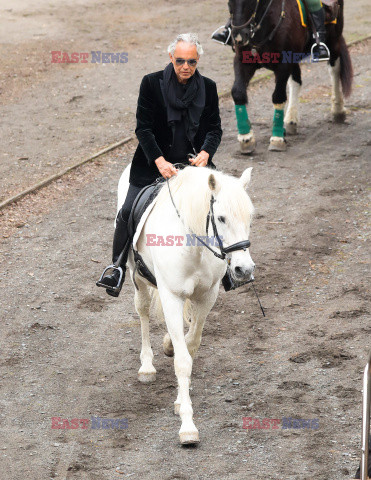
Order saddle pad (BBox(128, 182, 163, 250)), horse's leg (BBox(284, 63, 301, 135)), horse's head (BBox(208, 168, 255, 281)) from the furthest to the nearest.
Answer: horse's leg (BBox(284, 63, 301, 135))
saddle pad (BBox(128, 182, 163, 250))
horse's head (BBox(208, 168, 255, 281))

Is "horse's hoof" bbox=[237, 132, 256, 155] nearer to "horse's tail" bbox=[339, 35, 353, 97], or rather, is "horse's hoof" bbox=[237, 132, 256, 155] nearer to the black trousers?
"horse's tail" bbox=[339, 35, 353, 97]

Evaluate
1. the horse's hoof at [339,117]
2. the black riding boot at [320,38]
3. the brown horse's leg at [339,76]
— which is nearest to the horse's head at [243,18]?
the black riding boot at [320,38]

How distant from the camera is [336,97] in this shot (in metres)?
13.2

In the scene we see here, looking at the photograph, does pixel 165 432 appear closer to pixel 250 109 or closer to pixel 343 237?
pixel 343 237

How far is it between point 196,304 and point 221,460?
1258 millimetres

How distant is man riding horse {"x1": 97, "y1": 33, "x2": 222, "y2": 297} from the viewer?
248 inches

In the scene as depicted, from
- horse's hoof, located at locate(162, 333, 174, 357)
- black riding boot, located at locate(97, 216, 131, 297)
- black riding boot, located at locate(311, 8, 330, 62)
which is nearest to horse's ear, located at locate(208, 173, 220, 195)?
black riding boot, located at locate(97, 216, 131, 297)

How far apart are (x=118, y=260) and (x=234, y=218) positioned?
1757 millimetres

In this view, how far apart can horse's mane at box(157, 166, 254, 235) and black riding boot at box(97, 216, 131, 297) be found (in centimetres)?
83

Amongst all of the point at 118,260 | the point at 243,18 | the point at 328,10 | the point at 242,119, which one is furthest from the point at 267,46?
the point at 118,260

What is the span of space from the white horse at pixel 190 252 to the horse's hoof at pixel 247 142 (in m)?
5.67

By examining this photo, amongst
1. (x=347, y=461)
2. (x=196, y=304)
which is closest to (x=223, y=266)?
(x=196, y=304)

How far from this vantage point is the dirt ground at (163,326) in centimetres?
592

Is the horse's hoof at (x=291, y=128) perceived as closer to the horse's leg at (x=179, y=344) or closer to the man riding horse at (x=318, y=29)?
the man riding horse at (x=318, y=29)
